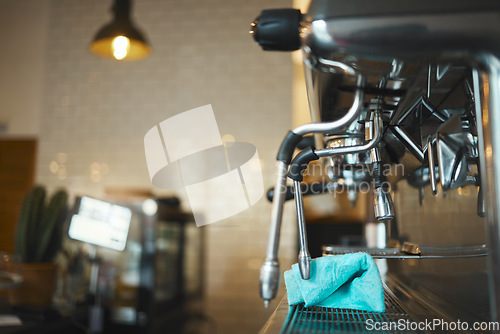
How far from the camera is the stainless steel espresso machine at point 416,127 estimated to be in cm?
39

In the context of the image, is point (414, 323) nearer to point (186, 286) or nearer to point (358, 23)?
point (358, 23)

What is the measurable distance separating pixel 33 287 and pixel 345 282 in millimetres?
1261

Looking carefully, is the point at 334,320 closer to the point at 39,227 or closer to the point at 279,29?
the point at 279,29

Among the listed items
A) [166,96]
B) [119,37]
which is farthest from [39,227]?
[166,96]

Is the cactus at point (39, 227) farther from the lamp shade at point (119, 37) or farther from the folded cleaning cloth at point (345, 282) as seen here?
the folded cleaning cloth at point (345, 282)

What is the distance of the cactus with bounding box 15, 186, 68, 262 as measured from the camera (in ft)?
5.19

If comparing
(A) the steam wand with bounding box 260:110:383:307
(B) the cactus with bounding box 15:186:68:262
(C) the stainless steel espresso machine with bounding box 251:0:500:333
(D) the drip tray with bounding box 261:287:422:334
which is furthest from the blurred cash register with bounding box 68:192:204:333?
(A) the steam wand with bounding box 260:110:383:307

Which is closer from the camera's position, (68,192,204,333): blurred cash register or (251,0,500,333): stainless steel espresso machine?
(251,0,500,333): stainless steel espresso machine

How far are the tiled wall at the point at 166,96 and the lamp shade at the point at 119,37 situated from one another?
Result: 683 mm

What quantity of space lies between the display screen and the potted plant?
0.48 feet

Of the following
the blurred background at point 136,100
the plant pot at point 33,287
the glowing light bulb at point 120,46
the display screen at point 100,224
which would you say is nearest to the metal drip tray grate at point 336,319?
the plant pot at point 33,287

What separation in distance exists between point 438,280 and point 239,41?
2275mm

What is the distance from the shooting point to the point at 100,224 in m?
1.86

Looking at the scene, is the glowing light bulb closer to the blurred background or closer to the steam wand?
the blurred background
